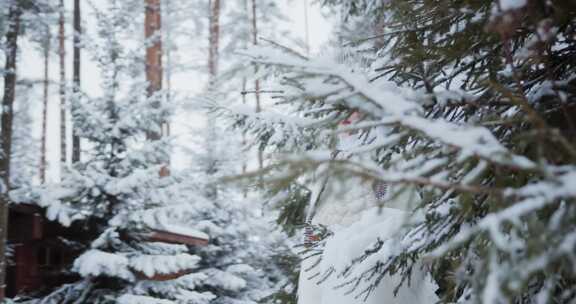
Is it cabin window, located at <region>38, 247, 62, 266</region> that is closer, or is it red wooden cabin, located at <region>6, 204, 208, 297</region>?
red wooden cabin, located at <region>6, 204, 208, 297</region>

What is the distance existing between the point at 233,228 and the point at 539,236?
10376 millimetres

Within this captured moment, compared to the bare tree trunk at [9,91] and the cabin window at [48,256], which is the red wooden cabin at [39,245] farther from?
the bare tree trunk at [9,91]

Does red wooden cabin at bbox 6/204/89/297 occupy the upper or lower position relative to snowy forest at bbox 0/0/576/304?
lower

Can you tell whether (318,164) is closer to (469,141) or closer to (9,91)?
(469,141)

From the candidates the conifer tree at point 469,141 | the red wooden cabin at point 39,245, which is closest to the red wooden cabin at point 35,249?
the red wooden cabin at point 39,245

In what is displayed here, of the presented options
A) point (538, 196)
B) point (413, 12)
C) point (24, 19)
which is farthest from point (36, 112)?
point (538, 196)

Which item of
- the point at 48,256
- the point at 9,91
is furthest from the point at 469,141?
the point at 48,256

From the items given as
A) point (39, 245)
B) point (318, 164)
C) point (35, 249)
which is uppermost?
point (318, 164)

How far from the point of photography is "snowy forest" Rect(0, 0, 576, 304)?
132 centimetres

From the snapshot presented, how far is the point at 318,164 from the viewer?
1.29 meters

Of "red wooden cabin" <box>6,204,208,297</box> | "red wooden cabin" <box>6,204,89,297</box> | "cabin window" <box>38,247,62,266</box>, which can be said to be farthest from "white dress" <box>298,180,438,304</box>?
"cabin window" <box>38,247,62,266</box>

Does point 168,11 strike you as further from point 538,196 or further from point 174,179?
point 538,196

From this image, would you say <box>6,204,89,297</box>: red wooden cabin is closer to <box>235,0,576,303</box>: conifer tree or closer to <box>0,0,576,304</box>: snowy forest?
<box>0,0,576,304</box>: snowy forest

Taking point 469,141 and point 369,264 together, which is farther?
point 369,264
